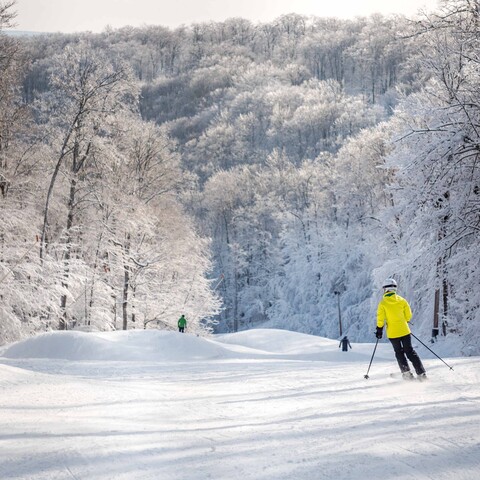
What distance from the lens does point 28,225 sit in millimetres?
18922

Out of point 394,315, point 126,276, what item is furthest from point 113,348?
point 126,276

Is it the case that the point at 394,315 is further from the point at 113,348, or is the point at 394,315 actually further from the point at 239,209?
the point at 239,209

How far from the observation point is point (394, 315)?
332 inches

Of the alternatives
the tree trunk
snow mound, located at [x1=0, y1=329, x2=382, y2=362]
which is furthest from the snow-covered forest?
snow mound, located at [x1=0, y1=329, x2=382, y2=362]

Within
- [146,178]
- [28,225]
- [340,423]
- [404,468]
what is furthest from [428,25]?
[146,178]

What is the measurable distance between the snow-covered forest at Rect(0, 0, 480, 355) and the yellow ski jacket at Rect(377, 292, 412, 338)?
225 inches

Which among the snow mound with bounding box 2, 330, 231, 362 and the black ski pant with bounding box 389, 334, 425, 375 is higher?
the black ski pant with bounding box 389, 334, 425, 375

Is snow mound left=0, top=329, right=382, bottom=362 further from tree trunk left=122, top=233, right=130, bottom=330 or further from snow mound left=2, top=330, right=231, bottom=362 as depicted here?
tree trunk left=122, top=233, right=130, bottom=330

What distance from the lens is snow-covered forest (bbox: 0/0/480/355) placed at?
14.6 m

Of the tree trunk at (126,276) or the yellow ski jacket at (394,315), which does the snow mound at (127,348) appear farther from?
the tree trunk at (126,276)

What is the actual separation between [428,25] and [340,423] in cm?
939

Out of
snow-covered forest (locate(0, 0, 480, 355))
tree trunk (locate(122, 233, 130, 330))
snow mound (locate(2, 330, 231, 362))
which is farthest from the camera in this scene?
tree trunk (locate(122, 233, 130, 330))

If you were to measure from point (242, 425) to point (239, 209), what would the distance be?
55.4m

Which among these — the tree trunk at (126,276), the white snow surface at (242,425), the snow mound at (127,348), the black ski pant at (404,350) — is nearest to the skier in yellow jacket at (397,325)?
the black ski pant at (404,350)
